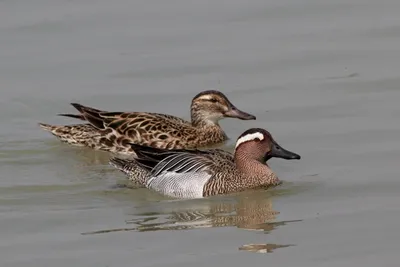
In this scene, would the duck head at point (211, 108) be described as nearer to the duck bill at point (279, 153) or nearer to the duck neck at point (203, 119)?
the duck neck at point (203, 119)

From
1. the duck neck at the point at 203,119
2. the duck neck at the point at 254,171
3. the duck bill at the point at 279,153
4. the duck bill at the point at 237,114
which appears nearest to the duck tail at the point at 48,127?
the duck neck at the point at 203,119

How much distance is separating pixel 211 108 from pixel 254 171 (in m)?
2.46

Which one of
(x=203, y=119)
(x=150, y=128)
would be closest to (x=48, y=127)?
(x=150, y=128)

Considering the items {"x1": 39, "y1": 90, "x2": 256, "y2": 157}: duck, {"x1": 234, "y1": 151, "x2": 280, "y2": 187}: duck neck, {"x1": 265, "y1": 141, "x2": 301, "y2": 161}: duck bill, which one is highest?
{"x1": 39, "y1": 90, "x2": 256, "y2": 157}: duck

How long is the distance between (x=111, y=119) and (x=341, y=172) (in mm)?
3304

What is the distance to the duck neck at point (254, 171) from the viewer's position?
45.0 feet

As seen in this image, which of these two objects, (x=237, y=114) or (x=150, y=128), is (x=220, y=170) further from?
(x=150, y=128)

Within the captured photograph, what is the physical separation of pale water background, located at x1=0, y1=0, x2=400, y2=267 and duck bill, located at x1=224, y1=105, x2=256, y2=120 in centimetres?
27

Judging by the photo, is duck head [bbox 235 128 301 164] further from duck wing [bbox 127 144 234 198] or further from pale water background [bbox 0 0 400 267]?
pale water background [bbox 0 0 400 267]

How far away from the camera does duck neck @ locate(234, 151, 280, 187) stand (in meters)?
13.7

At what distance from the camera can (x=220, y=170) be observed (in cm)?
1374

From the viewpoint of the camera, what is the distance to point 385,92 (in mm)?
16328

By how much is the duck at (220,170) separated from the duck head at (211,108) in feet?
6.17

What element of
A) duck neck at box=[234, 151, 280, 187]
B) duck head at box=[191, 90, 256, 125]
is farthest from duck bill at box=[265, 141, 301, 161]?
duck head at box=[191, 90, 256, 125]
